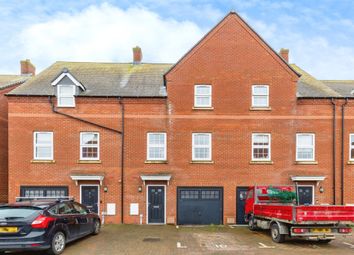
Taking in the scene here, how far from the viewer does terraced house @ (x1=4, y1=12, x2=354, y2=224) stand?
18.4 metres

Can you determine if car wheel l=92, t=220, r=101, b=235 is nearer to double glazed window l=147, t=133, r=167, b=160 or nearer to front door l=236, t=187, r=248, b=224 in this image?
double glazed window l=147, t=133, r=167, b=160

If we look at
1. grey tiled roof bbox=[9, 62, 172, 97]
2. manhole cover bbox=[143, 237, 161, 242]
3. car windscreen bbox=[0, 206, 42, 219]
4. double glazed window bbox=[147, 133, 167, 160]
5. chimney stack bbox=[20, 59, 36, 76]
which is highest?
chimney stack bbox=[20, 59, 36, 76]

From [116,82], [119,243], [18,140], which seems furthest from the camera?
[116,82]

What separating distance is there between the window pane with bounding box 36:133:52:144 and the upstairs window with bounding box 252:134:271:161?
37.7 feet

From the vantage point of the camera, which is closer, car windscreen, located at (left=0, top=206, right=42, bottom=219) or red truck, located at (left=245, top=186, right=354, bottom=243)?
car windscreen, located at (left=0, top=206, right=42, bottom=219)

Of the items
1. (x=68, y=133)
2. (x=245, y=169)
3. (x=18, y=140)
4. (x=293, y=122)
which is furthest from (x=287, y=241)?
(x=18, y=140)

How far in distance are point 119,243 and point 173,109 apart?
8299 millimetres

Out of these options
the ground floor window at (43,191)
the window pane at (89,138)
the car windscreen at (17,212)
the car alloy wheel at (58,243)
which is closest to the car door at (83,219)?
the car alloy wheel at (58,243)

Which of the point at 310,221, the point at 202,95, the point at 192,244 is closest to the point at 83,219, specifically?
the point at 192,244

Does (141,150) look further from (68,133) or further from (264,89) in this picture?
(264,89)

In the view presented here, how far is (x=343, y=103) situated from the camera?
18.8m

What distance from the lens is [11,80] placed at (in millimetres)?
24062

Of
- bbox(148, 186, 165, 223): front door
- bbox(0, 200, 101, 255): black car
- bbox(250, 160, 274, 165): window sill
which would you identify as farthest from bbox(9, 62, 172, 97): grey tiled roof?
bbox(0, 200, 101, 255): black car

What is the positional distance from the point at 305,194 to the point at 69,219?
13.0 metres
